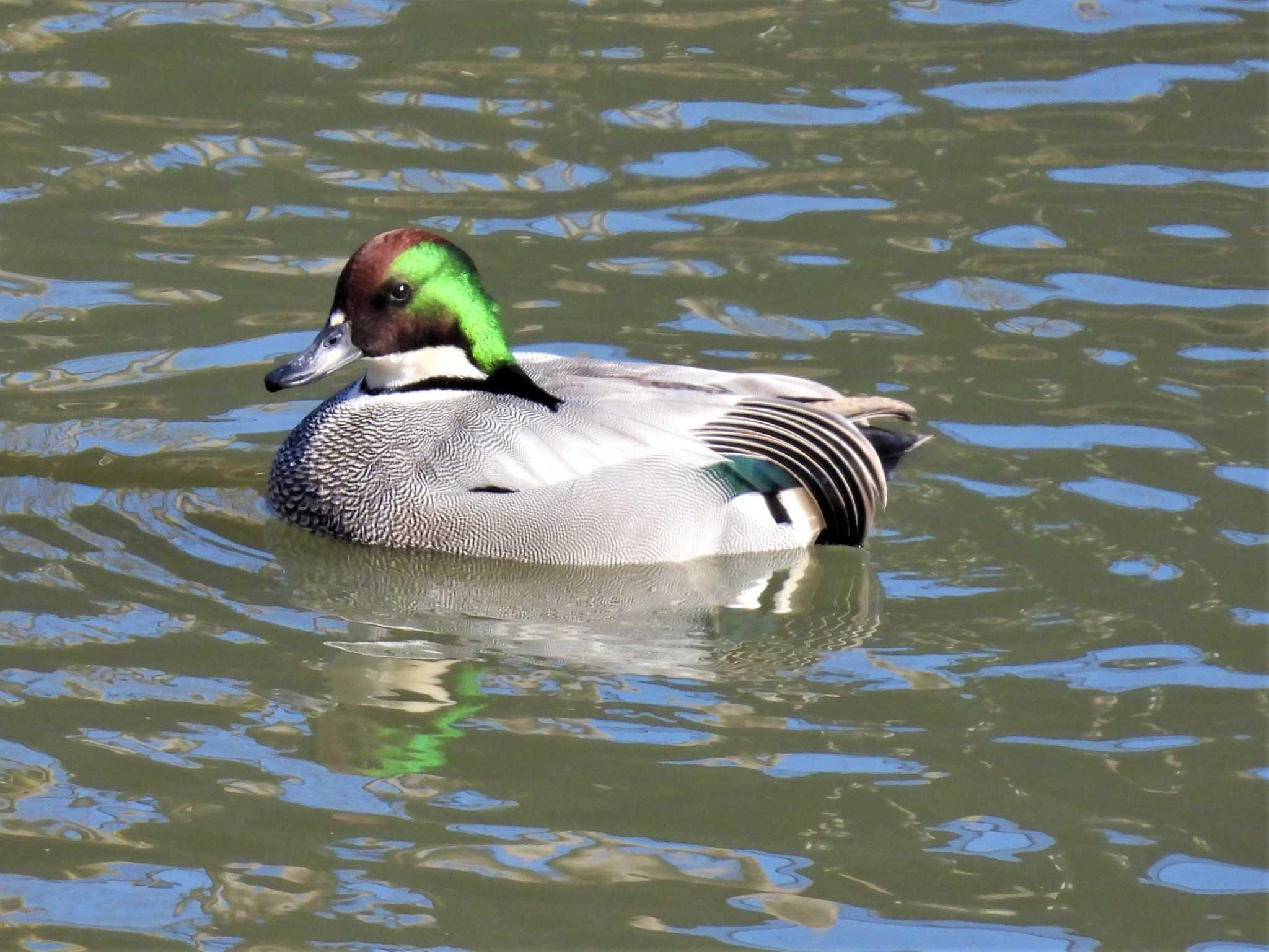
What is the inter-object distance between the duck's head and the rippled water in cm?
68

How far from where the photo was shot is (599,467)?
7.52m

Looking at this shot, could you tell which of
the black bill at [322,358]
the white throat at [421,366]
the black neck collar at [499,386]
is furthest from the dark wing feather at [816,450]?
the black bill at [322,358]

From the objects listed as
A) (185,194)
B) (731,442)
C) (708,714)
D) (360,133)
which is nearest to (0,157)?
(185,194)

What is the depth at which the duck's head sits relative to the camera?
7.68 metres

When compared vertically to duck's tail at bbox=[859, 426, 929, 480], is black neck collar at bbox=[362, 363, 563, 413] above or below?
above

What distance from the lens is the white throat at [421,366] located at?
7871 mm

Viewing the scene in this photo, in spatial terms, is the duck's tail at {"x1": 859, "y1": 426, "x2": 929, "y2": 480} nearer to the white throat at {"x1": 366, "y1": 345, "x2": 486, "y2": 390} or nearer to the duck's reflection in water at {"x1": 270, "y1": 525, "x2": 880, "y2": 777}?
the duck's reflection in water at {"x1": 270, "y1": 525, "x2": 880, "y2": 777}

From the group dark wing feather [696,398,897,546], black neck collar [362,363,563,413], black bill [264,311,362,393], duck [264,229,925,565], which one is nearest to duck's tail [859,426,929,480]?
duck [264,229,925,565]

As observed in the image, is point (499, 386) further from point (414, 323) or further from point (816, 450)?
point (816, 450)

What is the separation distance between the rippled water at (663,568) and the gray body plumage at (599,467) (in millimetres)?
132

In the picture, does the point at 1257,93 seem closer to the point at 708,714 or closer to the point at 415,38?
the point at 415,38

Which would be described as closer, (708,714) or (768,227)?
(708,714)

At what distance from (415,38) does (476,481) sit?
16.4ft

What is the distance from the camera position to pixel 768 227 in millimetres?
10164
